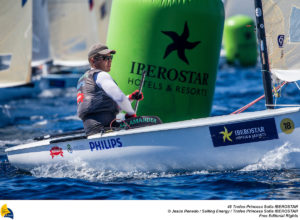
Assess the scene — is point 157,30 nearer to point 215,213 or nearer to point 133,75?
point 133,75

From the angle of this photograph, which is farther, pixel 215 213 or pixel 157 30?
pixel 157 30

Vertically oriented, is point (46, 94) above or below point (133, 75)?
below

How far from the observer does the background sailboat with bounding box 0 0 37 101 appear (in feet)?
32.5

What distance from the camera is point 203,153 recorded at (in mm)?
5484

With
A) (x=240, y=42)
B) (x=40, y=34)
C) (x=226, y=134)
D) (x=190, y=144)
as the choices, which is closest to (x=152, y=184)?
(x=190, y=144)

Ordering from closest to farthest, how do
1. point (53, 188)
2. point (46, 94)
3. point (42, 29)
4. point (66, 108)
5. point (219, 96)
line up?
point (53, 188), point (66, 108), point (219, 96), point (46, 94), point (42, 29)

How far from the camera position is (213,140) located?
17.8 ft

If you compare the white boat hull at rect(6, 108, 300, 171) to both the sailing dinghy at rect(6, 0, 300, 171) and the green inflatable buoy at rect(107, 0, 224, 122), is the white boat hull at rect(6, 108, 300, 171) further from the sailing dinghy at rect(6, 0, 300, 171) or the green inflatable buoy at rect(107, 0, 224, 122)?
the green inflatable buoy at rect(107, 0, 224, 122)

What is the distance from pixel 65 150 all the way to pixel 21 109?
8.11 metres

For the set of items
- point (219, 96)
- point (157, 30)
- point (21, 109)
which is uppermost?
point (157, 30)

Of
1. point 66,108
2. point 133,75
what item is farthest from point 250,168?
point 66,108

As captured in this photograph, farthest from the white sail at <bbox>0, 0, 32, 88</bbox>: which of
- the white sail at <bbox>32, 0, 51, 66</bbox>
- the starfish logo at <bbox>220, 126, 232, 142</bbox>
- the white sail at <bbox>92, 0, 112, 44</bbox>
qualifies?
the white sail at <bbox>92, 0, 112, 44</bbox>

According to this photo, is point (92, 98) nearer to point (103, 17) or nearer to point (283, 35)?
point (283, 35)

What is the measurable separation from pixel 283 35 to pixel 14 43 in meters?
5.84
